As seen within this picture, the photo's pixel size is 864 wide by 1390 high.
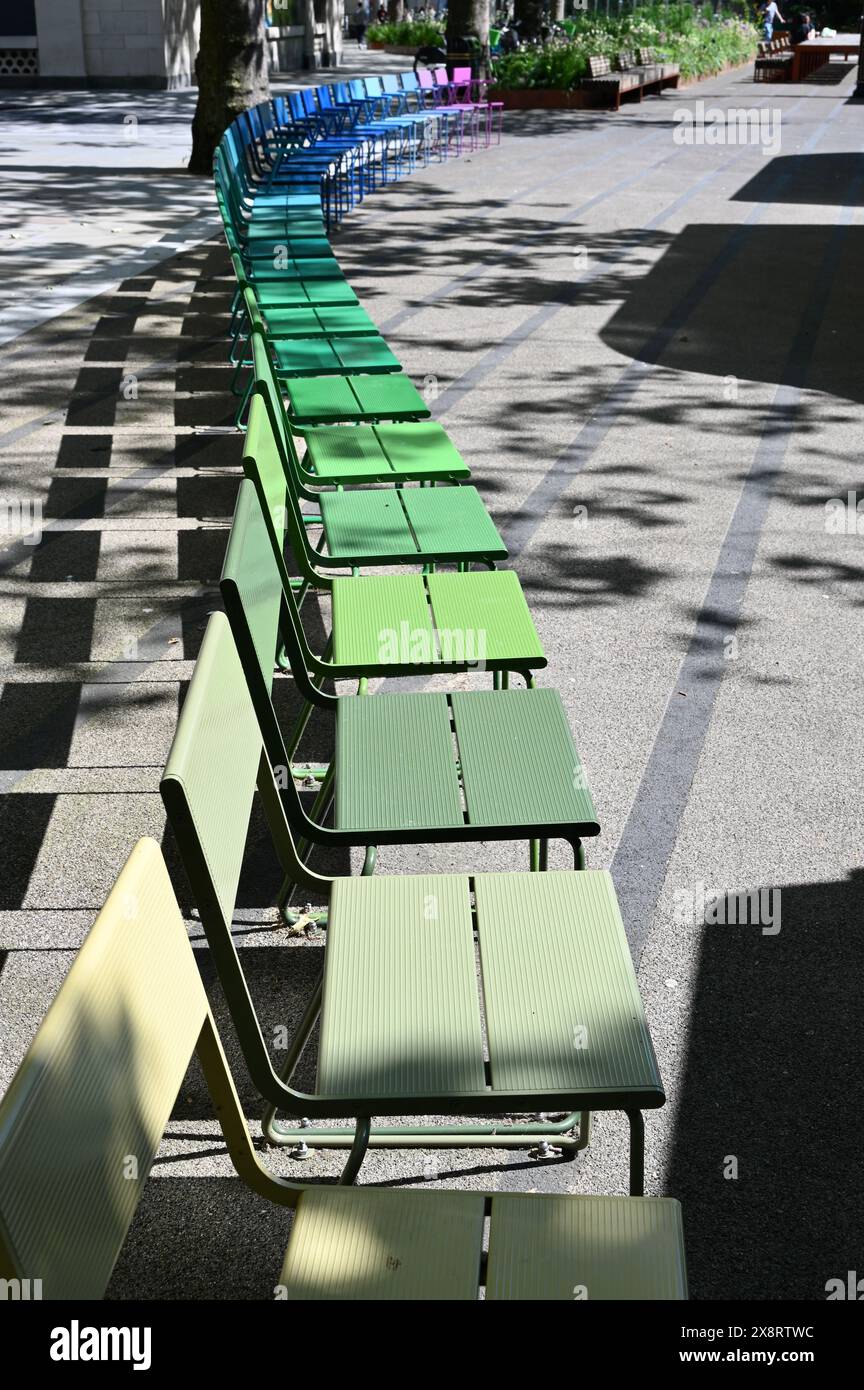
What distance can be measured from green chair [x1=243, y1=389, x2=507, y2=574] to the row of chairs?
0.02m

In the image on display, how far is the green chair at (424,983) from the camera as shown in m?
2.37

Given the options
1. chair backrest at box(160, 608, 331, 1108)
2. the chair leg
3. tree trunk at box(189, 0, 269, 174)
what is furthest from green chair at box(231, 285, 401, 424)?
tree trunk at box(189, 0, 269, 174)

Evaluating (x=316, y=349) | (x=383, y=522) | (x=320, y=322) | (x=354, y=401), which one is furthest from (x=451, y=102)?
(x=383, y=522)

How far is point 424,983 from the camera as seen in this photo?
103 inches

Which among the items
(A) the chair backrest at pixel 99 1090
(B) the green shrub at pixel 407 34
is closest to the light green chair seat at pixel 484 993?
(A) the chair backrest at pixel 99 1090

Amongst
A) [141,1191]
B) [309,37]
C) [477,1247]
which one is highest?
[309,37]

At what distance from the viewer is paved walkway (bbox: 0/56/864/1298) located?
120 inches

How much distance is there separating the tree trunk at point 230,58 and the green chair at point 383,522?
44.8 ft

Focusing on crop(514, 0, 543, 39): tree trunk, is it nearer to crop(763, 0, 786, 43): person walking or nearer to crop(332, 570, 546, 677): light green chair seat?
crop(763, 0, 786, 43): person walking

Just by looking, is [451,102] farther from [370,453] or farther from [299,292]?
[370,453]

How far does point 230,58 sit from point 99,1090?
17256 millimetres

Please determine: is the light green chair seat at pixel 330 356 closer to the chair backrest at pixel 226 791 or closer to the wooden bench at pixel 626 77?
the chair backrest at pixel 226 791
